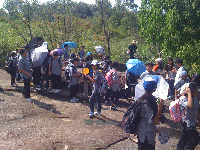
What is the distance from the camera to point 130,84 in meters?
8.11

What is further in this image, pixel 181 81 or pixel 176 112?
pixel 181 81

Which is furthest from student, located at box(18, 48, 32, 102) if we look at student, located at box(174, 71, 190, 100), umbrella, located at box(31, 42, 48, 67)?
student, located at box(174, 71, 190, 100)

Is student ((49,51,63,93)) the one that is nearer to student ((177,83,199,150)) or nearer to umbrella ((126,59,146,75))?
umbrella ((126,59,146,75))

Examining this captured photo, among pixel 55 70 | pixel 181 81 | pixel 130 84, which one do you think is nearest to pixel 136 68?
pixel 130 84

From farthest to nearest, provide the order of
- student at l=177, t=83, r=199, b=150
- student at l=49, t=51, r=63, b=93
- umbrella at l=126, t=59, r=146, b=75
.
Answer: student at l=49, t=51, r=63, b=93, umbrella at l=126, t=59, r=146, b=75, student at l=177, t=83, r=199, b=150

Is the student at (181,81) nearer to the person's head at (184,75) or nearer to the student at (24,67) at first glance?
the person's head at (184,75)

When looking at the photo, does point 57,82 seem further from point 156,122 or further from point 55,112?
point 156,122

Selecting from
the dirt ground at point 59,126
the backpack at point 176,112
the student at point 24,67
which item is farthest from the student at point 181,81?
the student at point 24,67

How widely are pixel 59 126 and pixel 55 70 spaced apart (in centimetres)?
306

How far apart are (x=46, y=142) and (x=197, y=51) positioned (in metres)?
6.20

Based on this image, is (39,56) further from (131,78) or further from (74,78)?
(131,78)

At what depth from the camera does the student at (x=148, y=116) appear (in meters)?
3.42

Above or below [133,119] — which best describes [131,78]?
above

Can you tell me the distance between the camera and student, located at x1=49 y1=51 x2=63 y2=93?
8.31 m
